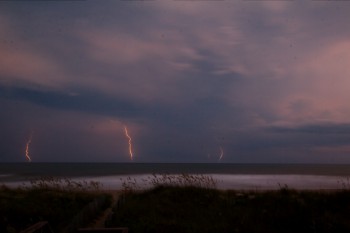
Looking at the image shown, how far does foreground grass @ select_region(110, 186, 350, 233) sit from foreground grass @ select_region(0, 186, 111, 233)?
6.84 ft

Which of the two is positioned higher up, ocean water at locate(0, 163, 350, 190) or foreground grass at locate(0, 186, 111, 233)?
foreground grass at locate(0, 186, 111, 233)

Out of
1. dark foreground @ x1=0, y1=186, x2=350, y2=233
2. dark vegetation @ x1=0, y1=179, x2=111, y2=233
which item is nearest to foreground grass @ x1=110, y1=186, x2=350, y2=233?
dark foreground @ x1=0, y1=186, x2=350, y2=233

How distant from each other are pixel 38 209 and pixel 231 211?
8.04 meters

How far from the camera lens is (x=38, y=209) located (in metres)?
17.2

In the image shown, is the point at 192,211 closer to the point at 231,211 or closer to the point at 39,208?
the point at 231,211

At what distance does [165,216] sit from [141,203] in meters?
2.76

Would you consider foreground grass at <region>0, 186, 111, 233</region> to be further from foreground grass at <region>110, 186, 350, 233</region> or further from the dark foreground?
foreground grass at <region>110, 186, 350, 233</region>

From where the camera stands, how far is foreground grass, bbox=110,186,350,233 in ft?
49.1

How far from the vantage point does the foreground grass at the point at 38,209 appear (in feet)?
52.0

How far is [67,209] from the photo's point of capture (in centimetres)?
1833

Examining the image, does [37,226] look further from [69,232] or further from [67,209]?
[67,209]

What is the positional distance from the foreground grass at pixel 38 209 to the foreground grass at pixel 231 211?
6.84 ft

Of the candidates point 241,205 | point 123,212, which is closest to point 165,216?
point 123,212

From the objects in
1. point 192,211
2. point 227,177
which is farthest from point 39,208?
point 227,177
